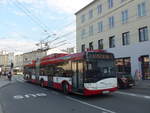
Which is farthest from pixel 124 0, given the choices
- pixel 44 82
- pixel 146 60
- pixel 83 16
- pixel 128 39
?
pixel 44 82

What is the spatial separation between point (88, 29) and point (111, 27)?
6.88 metres

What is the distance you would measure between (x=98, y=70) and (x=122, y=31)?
1829 cm

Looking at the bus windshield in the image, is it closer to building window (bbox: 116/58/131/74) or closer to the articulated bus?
the articulated bus

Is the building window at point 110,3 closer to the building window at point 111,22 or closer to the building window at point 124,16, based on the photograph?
the building window at point 111,22

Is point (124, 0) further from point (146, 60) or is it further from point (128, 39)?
point (146, 60)

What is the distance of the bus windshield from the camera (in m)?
11.3

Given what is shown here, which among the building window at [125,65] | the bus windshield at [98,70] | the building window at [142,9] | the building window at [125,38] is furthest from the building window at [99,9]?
the bus windshield at [98,70]

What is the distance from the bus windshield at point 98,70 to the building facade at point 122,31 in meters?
13.5

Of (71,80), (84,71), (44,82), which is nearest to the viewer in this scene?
(84,71)

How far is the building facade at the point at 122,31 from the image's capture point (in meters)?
24.9

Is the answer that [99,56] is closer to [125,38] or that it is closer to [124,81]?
[124,81]

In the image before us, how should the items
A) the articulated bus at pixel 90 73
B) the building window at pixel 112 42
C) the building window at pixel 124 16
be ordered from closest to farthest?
the articulated bus at pixel 90 73 → the building window at pixel 124 16 → the building window at pixel 112 42

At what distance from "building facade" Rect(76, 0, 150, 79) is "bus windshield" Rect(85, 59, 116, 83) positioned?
13500 mm

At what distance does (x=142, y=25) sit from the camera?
81.9 feet
